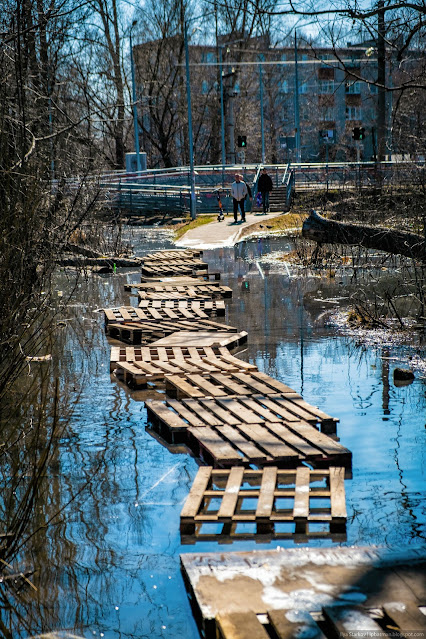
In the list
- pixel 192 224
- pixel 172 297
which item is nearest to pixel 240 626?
pixel 172 297

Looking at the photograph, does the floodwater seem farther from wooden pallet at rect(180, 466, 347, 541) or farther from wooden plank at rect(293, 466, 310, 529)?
wooden plank at rect(293, 466, 310, 529)

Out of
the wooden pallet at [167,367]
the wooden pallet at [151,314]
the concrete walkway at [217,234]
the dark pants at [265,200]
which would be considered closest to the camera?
the wooden pallet at [167,367]

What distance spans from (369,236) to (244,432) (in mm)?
A: 7201

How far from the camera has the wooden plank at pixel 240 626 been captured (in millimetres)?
3918

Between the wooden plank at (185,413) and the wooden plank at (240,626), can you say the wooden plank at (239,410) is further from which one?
the wooden plank at (240,626)

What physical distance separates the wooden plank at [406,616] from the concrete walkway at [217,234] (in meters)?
20.8

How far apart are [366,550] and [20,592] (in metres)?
1.90

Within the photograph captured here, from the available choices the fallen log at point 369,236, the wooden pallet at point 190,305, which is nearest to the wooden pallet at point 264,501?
the fallen log at point 369,236

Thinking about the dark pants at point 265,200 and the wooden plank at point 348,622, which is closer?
the wooden plank at point 348,622

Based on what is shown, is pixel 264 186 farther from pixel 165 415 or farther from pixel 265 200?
pixel 165 415

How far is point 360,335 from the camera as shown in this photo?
447 inches

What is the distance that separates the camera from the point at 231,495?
18.9ft

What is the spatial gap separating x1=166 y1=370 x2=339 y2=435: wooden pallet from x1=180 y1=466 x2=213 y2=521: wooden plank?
153cm

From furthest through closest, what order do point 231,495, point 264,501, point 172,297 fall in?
point 172,297
point 231,495
point 264,501
